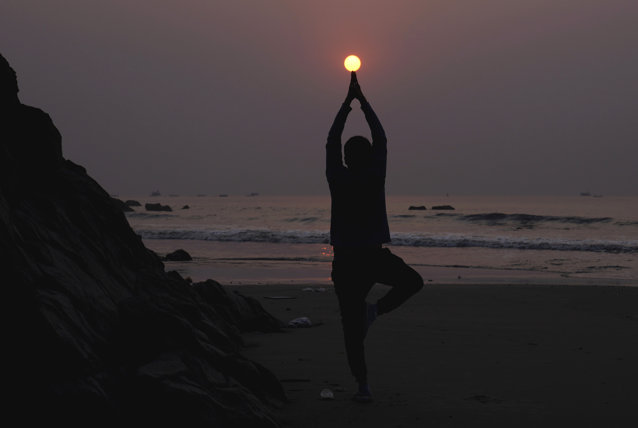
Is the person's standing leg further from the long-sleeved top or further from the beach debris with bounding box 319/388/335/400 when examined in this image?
the beach debris with bounding box 319/388/335/400

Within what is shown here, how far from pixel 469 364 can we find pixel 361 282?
218cm

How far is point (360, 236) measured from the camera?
485 centimetres

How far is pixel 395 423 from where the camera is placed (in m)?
4.48

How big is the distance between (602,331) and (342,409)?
5.12m

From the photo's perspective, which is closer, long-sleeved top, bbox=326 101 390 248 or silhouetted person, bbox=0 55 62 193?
long-sleeved top, bbox=326 101 390 248

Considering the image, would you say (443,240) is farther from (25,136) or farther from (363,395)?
(25,136)

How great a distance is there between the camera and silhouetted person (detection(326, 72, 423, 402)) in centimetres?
488

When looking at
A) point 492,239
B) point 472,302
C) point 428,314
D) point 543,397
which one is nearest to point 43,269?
point 543,397

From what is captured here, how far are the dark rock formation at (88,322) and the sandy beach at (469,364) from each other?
2.57ft

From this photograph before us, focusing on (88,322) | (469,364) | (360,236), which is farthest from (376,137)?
(469,364)

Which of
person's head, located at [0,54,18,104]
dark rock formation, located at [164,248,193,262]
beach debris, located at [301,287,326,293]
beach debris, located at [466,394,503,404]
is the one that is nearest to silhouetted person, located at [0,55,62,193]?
person's head, located at [0,54,18,104]

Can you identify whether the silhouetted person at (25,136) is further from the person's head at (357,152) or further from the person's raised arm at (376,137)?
the person's raised arm at (376,137)

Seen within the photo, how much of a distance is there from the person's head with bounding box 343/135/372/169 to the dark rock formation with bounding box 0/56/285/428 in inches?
70.3

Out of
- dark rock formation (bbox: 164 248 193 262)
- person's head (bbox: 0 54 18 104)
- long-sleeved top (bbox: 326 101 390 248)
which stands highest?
person's head (bbox: 0 54 18 104)
